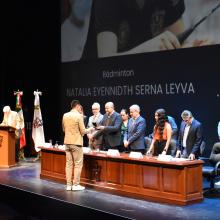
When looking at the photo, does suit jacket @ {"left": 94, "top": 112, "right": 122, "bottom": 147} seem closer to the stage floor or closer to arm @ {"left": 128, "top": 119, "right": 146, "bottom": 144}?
arm @ {"left": 128, "top": 119, "right": 146, "bottom": 144}

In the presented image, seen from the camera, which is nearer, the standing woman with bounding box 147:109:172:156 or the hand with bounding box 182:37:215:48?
the standing woman with bounding box 147:109:172:156

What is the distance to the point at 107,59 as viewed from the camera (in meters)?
10.1

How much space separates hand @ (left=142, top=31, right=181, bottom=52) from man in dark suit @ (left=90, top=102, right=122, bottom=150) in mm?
2104

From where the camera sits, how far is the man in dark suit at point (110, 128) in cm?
730

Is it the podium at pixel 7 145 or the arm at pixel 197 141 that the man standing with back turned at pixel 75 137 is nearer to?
the arm at pixel 197 141

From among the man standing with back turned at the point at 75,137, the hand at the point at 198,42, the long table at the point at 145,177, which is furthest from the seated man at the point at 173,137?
the man standing with back turned at the point at 75,137

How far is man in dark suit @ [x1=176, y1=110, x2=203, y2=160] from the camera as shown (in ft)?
22.6

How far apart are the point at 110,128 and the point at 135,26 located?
9.76ft

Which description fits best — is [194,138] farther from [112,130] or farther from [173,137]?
[112,130]

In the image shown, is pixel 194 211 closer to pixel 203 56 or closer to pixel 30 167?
pixel 203 56

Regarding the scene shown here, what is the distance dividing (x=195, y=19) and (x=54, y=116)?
4.87 m

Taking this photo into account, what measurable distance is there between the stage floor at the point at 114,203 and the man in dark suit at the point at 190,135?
2.72 feet

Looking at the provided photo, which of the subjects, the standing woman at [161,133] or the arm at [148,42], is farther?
the arm at [148,42]

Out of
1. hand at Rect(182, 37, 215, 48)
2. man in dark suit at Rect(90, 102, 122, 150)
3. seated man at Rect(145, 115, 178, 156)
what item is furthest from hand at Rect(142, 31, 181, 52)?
man in dark suit at Rect(90, 102, 122, 150)
